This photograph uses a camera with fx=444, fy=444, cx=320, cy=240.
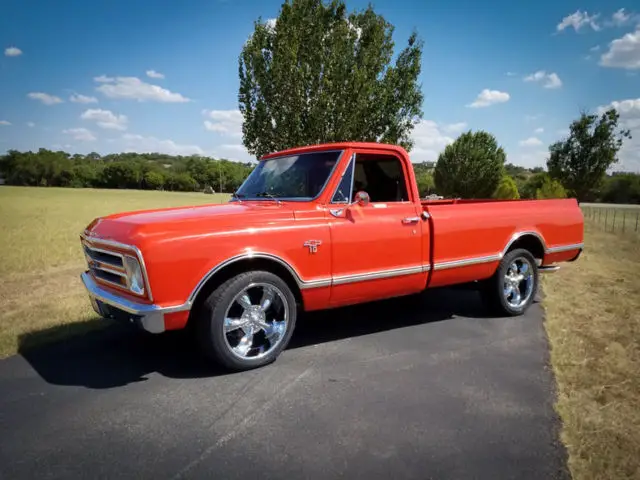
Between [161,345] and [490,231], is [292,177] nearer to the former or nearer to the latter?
[161,345]

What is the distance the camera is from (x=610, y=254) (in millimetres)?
11984

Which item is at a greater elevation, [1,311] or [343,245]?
[343,245]

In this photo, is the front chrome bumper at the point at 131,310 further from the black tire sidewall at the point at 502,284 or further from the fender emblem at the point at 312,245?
the black tire sidewall at the point at 502,284

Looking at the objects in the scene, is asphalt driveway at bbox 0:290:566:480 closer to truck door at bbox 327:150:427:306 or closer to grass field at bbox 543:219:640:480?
grass field at bbox 543:219:640:480

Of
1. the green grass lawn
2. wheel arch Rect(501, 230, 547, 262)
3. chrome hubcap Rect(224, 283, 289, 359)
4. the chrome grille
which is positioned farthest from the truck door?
the green grass lawn

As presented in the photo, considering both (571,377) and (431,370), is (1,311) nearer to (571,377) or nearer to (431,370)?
(431,370)

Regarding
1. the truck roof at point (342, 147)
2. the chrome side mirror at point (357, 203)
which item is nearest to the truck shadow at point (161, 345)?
the chrome side mirror at point (357, 203)

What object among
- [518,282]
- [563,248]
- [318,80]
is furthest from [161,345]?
[318,80]

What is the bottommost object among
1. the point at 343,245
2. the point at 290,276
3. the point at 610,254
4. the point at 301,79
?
the point at 610,254

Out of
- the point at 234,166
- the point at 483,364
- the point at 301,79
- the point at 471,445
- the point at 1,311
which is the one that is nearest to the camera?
the point at 471,445

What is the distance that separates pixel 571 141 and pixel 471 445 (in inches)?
1721

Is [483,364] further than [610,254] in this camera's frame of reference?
No

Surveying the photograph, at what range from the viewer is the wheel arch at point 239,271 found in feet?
11.7

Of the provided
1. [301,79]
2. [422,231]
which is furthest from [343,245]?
[301,79]
